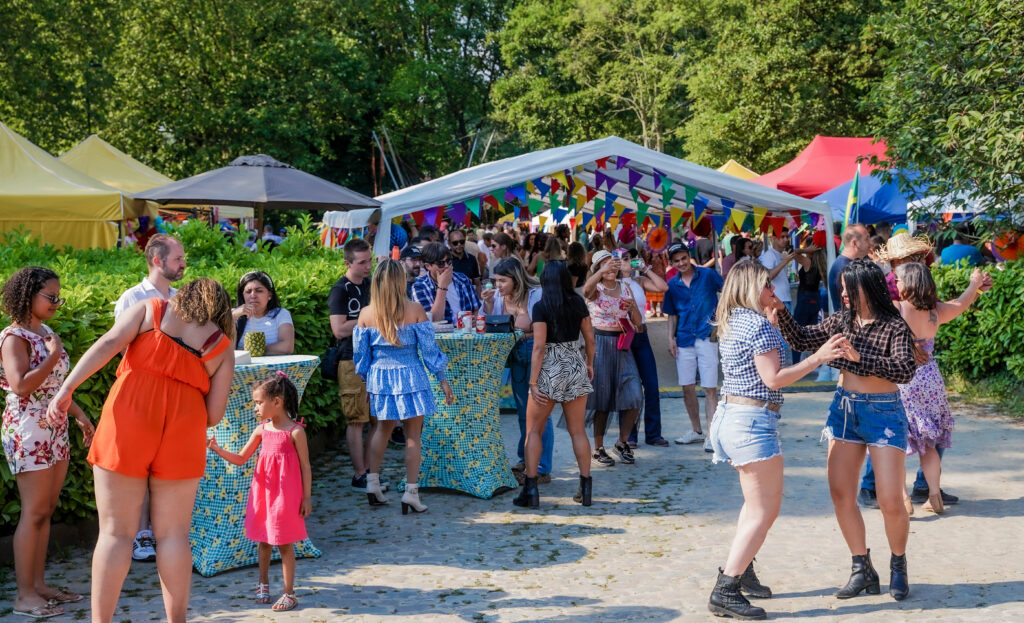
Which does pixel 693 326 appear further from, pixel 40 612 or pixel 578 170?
pixel 40 612

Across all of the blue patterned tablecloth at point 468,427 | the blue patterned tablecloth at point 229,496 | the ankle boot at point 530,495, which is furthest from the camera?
the blue patterned tablecloth at point 468,427

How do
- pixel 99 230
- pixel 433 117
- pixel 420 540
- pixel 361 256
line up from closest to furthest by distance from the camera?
1. pixel 420 540
2. pixel 361 256
3. pixel 99 230
4. pixel 433 117

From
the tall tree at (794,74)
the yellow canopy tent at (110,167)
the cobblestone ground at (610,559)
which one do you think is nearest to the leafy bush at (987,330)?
the cobblestone ground at (610,559)

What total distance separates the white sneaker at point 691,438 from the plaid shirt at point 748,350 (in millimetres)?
3969

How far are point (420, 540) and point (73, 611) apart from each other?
6.48 feet

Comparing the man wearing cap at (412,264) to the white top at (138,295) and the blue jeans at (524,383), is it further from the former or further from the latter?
the white top at (138,295)

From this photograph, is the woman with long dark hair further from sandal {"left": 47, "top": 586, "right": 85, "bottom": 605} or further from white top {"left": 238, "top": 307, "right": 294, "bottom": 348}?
sandal {"left": 47, "top": 586, "right": 85, "bottom": 605}

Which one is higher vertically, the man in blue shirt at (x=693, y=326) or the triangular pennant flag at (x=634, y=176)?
the triangular pennant flag at (x=634, y=176)

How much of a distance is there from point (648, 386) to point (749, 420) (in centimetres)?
384

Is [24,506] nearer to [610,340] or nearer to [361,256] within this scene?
[361,256]

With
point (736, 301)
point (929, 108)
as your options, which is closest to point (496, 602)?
point (736, 301)

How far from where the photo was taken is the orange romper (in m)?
3.90

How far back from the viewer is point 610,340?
7848 millimetres

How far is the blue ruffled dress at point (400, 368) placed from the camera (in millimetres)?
6285
